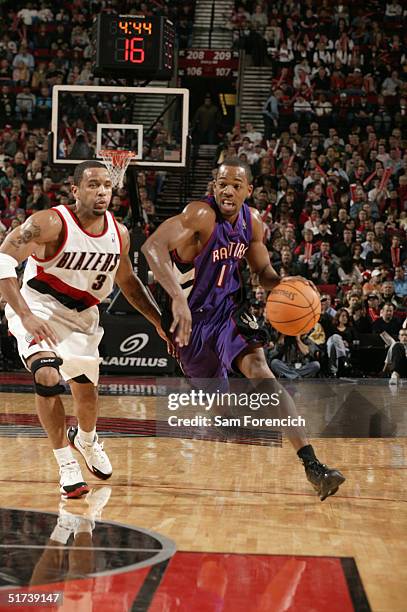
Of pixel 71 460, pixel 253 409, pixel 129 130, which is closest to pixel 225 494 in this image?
pixel 71 460

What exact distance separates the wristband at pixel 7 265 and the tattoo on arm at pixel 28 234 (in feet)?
0.25

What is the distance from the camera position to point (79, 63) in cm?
1842

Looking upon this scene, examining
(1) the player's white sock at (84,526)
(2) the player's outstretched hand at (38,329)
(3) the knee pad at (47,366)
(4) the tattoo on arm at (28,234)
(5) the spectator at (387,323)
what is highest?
(4) the tattoo on arm at (28,234)

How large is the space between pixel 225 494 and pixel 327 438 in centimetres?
264

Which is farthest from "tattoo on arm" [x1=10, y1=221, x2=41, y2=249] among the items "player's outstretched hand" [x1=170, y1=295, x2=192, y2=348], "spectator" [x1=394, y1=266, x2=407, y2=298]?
"spectator" [x1=394, y1=266, x2=407, y2=298]

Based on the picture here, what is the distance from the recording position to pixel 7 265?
4957 millimetres

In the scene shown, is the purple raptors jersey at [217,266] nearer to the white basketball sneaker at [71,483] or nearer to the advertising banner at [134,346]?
the white basketball sneaker at [71,483]

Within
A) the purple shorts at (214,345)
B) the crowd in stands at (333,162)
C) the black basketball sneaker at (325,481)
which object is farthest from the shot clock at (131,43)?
the black basketball sneaker at (325,481)

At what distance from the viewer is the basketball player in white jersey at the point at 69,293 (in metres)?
5.05

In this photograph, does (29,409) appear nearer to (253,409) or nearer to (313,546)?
(253,409)

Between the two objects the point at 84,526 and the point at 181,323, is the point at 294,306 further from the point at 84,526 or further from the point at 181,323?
the point at 84,526

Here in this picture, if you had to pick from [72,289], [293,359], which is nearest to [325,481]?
[72,289]

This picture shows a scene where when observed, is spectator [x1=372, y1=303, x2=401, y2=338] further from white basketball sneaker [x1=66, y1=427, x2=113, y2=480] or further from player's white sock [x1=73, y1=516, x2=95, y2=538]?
player's white sock [x1=73, y1=516, x2=95, y2=538]

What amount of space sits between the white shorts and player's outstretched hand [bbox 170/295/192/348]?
69cm
